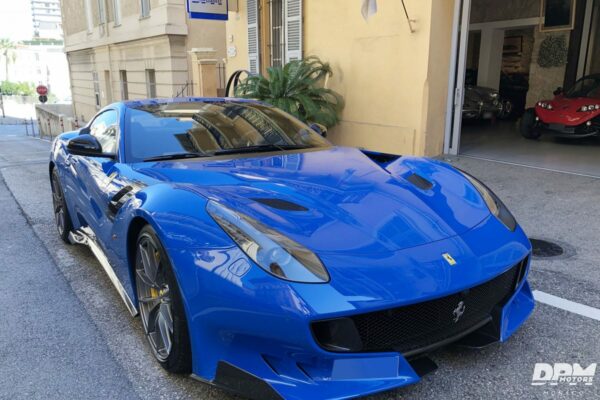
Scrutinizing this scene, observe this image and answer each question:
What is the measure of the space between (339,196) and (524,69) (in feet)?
48.3

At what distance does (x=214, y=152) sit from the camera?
3225mm

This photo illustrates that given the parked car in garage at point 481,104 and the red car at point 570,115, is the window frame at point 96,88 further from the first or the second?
the red car at point 570,115

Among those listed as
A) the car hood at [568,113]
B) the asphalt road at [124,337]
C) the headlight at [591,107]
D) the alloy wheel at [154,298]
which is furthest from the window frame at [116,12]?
the alloy wheel at [154,298]

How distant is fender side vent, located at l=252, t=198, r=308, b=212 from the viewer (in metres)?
2.34

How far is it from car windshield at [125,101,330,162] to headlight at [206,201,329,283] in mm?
1173

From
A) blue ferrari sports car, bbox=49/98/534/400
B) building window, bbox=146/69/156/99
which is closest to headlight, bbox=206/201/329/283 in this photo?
blue ferrari sports car, bbox=49/98/534/400

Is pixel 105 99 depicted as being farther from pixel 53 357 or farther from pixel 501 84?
pixel 53 357

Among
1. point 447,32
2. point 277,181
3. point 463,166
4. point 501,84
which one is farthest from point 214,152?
point 501,84

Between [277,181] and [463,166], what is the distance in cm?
515

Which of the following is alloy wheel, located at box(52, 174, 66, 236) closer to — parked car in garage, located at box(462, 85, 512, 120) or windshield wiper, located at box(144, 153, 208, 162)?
windshield wiper, located at box(144, 153, 208, 162)

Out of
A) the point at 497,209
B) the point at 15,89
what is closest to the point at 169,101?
the point at 497,209

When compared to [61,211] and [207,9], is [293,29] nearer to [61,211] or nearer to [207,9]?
[207,9]

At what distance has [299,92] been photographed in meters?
8.46

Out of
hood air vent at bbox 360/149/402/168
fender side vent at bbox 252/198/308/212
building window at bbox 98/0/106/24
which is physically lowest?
fender side vent at bbox 252/198/308/212
